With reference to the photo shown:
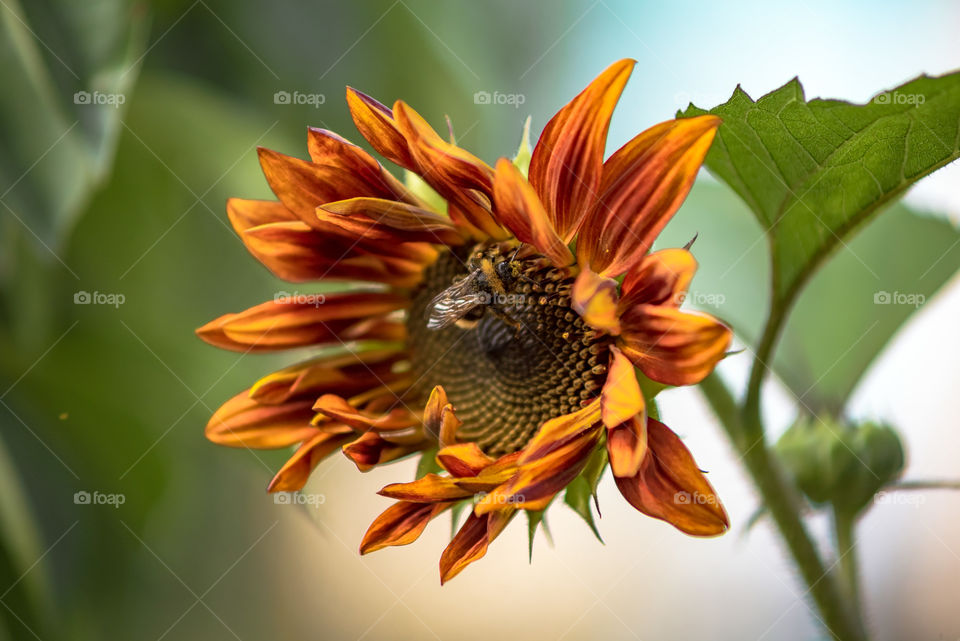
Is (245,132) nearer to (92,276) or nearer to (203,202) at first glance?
(203,202)

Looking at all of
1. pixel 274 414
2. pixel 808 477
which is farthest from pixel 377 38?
pixel 808 477

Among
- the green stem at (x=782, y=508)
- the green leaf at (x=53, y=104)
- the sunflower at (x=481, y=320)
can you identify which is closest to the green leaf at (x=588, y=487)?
the sunflower at (x=481, y=320)

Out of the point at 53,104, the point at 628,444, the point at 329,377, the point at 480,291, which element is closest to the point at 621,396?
the point at 628,444

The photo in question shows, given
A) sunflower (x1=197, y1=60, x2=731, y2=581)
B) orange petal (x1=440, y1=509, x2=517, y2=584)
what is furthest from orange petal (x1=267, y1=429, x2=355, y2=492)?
orange petal (x1=440, y1=509, x2=517, y2=584)

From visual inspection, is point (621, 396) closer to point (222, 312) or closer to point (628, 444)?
point (628, 444)

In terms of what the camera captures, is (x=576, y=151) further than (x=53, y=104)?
No

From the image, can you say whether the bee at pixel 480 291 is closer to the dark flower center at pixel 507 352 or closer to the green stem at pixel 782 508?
the dark flower center at pixel 507 352

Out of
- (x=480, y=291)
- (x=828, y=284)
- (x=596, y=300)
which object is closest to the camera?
(x=596, y=300)
